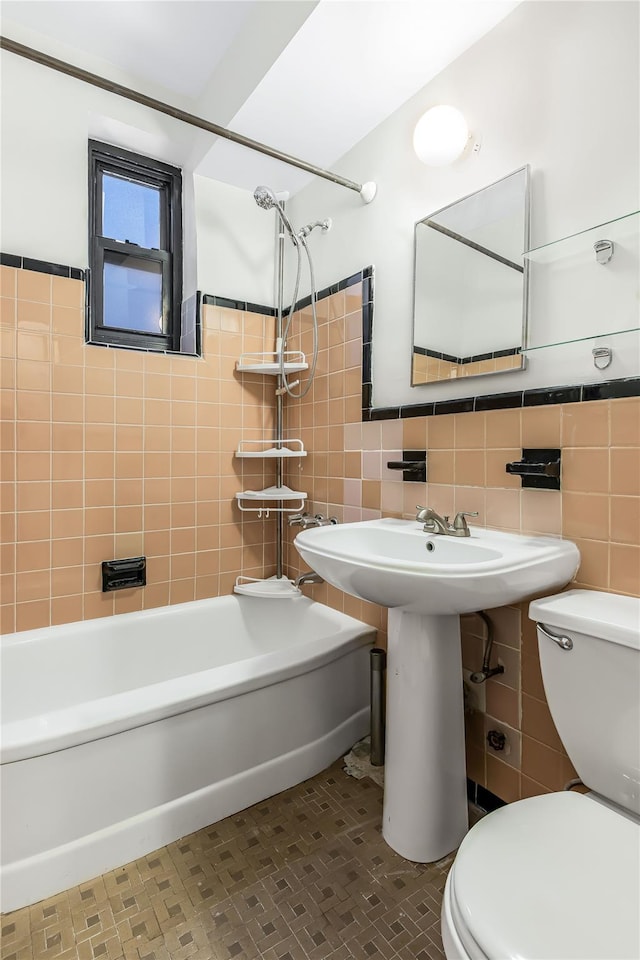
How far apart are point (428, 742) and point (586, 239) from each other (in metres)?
1.29

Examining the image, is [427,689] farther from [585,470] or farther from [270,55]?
[270,55]

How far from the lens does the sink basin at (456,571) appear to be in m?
0.93

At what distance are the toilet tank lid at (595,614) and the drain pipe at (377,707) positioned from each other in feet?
2.46

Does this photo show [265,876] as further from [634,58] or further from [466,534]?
[634,58]

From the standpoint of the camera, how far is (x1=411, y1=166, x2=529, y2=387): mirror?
4.14 ft

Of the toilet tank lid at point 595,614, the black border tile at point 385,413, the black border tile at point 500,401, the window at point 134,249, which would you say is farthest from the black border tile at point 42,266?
the toilet tank lid at point 595,614

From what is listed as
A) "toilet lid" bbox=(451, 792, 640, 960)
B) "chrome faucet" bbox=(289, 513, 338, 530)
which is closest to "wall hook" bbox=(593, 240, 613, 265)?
"toilet lid" bbox=(451, 792, 640, 960)

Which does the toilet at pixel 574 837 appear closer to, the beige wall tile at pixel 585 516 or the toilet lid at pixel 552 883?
the toilet lid at pixel 552 883

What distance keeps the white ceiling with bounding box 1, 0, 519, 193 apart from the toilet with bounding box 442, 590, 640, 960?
63.8 inches

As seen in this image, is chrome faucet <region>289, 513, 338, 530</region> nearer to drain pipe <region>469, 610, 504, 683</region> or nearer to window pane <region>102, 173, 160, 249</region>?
drain pipe <region>469, 610, 504, 683</region>

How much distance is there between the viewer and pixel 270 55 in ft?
5.01

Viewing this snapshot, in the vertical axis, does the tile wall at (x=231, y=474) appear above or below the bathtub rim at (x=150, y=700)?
above

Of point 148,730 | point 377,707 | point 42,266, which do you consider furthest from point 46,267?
point 377,707

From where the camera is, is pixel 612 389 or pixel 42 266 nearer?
pixel 612 389
